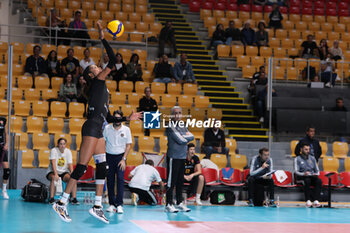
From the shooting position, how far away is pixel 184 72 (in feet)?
64.4

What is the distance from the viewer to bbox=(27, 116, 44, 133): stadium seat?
16172 mm

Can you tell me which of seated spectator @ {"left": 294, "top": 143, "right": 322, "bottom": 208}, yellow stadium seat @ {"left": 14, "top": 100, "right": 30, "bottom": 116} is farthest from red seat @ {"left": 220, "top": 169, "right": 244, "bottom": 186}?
yellow stadium seat @ {"left": 14, "top": 100, "right": 30, "bottom": 116}

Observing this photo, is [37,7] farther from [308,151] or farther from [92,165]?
[308,151]

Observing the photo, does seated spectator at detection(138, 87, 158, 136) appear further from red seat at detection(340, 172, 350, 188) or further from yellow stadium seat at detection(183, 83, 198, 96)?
red seat at detection(340, 172, 350, 188)

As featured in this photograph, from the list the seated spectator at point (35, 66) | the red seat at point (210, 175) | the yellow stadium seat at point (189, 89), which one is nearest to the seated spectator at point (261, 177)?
the red seat at point (210, 175)

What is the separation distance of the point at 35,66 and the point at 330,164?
31.9ft

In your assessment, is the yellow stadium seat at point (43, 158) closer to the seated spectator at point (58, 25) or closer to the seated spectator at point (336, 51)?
the seated spectator at point (58, 25)

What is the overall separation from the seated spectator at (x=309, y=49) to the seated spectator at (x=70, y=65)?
353 inches

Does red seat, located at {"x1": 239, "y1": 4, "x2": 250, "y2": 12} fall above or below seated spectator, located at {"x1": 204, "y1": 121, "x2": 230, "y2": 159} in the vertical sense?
above

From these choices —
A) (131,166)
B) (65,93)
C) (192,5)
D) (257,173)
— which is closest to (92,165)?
(131,166)

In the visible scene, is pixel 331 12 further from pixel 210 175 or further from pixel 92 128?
pixel 92 128

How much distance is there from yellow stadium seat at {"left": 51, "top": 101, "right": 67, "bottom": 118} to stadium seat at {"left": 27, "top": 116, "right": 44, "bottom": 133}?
Answer: 0.68m

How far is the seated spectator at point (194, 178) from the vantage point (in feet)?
44.5

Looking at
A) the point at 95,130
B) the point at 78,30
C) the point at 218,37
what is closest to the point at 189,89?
the point at 218,37
